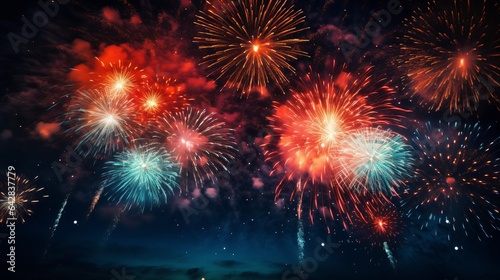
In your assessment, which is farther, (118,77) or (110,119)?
(110,119)

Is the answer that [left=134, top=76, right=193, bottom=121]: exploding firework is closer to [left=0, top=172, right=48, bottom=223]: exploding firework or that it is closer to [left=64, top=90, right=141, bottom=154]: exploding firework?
[left=64, top=90, right=141, bottom=154]: exploding firework

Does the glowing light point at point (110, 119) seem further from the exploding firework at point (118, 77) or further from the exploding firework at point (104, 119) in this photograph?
the exploding firework at point (118, 77)

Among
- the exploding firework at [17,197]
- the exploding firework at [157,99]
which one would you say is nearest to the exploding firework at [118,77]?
the exploding firework at [157,99]

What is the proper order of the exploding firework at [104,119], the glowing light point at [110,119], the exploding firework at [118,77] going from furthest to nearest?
1. the glowing light point at [110,119]
2. the exploding firework at [104,119]
3. the exploding firework at [118,77]

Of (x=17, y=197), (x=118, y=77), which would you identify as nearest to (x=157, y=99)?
(x=118, y=77)

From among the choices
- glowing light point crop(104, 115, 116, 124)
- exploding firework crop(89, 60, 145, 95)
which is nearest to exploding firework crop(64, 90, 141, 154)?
glowing light point crop(104, 115, 116, 124)

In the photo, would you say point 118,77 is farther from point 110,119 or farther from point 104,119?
point 104,119

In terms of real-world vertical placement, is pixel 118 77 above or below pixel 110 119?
above

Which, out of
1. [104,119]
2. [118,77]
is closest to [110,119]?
[104,119]

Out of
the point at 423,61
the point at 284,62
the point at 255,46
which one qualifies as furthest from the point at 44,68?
the point at 423,61
